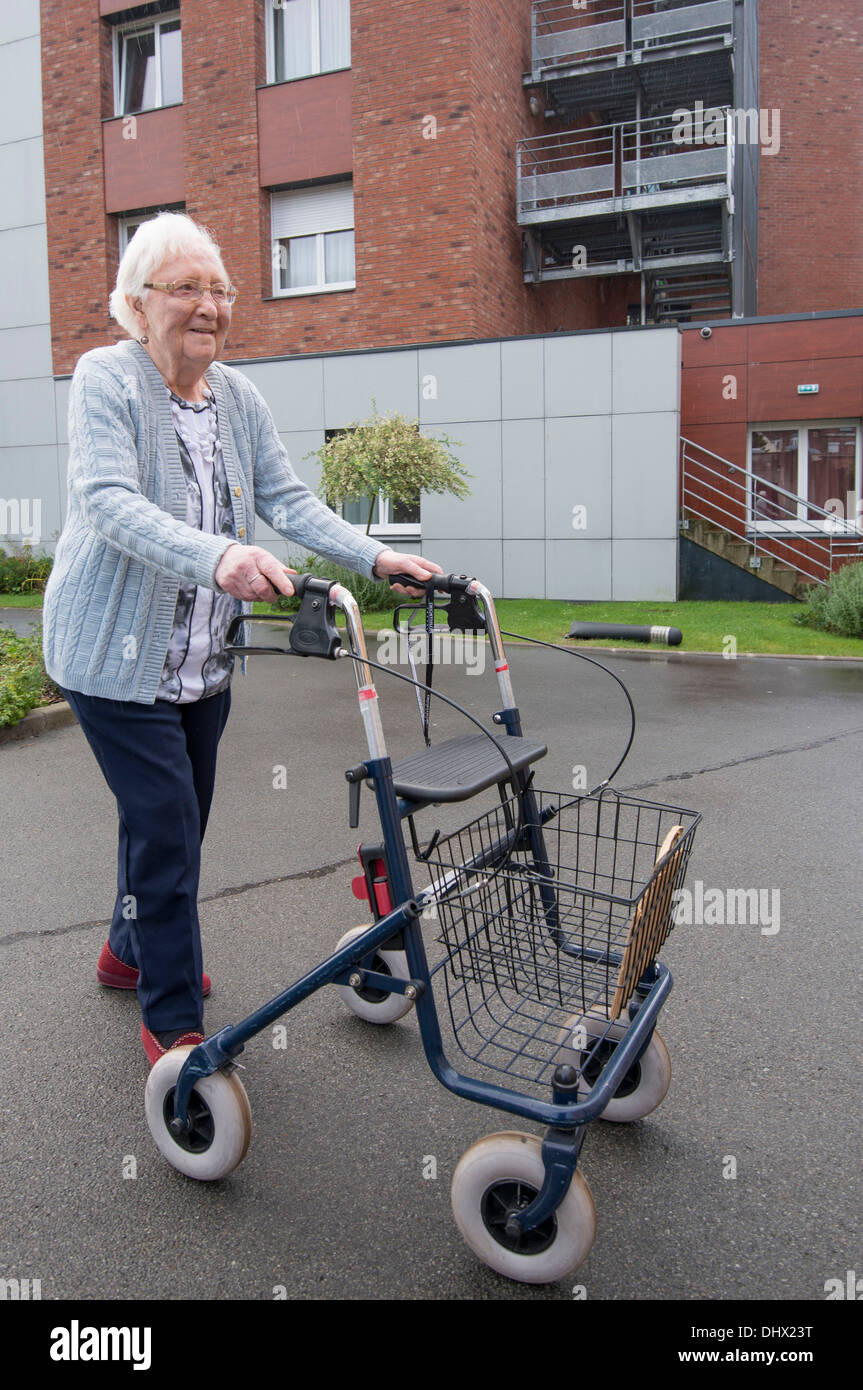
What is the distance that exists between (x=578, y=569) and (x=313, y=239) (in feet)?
24.4

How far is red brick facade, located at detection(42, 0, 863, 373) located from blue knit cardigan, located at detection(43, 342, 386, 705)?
1485 cm

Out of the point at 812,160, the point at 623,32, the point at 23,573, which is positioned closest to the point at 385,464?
the point at 23,573

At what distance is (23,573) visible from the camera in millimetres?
19562

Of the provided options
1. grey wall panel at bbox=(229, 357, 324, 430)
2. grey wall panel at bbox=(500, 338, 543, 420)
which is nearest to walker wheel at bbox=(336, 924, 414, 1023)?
grey wall panel at bbox=(500, 338, 543, 420)

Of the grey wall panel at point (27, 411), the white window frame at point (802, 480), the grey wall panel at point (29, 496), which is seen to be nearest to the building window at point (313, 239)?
the grey wall panel at point (27, 411)

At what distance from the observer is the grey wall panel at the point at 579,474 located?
1588 cm

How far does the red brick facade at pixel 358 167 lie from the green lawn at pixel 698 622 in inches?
200

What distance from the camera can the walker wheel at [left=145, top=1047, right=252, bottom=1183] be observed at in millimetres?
2453

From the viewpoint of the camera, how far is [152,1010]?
2.76 metres

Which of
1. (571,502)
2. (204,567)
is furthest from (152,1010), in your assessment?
(571,502)

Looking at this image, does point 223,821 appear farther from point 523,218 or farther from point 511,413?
point 523,218

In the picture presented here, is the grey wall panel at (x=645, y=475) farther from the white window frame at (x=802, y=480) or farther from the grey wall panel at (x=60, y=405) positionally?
the grey wall panel at (x=60, y=405)

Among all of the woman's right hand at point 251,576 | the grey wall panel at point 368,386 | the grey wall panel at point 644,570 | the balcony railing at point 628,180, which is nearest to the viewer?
the woman's right hand at point 251,576

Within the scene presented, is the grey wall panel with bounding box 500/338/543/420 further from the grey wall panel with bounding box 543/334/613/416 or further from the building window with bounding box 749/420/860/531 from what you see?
the building window with bounding box 749/420/860/531
